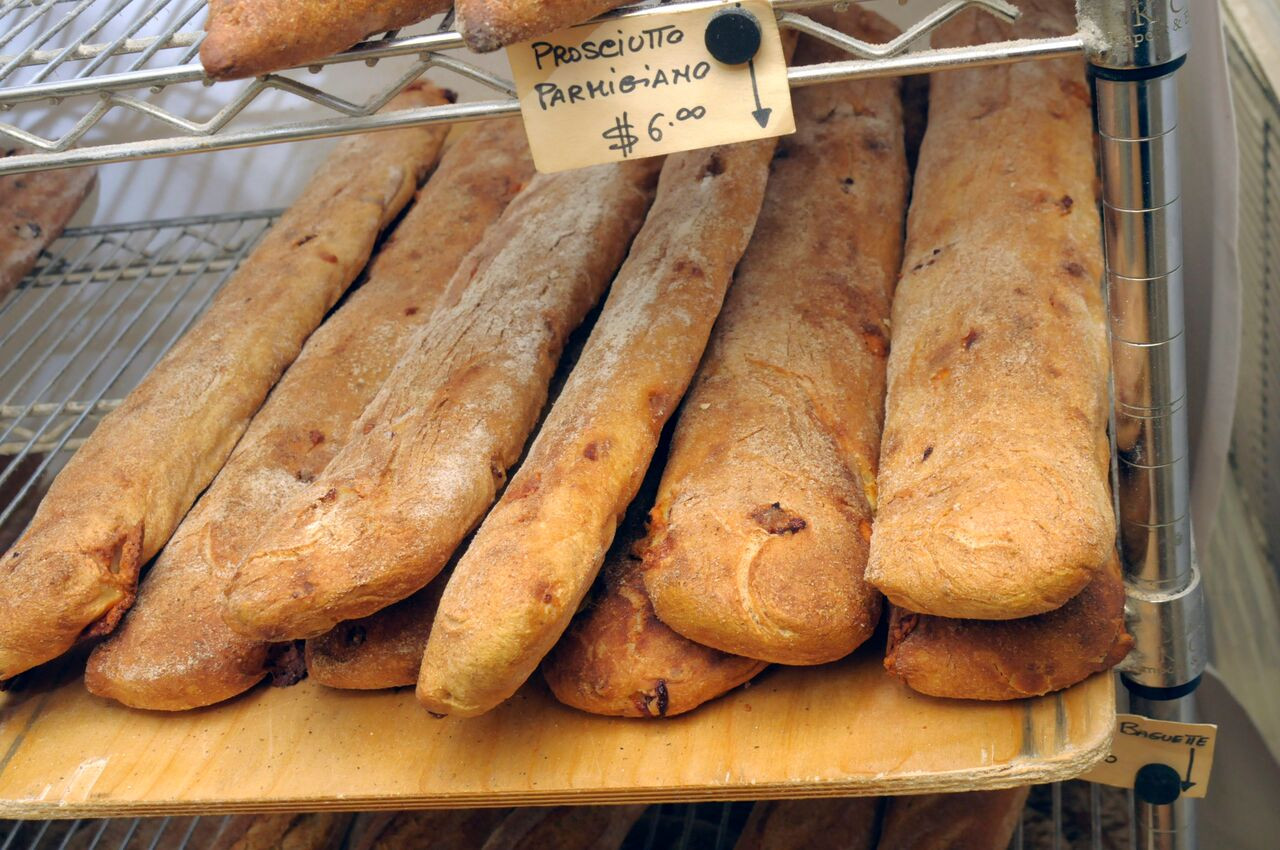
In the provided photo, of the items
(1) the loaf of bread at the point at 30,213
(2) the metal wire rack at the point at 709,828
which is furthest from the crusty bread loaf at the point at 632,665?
(1) the loaf of bread at the point at 30,213

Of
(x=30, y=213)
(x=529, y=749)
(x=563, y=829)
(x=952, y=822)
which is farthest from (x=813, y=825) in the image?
(x=30, y=213)

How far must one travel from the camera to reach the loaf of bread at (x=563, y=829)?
1.49 m

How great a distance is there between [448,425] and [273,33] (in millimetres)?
395

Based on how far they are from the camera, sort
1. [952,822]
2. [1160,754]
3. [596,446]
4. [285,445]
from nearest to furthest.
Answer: [596,446] < [1160,754] < [285,445] < [952,822]

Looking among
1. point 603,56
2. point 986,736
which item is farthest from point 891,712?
point 603,56

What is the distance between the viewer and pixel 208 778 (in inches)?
43.7

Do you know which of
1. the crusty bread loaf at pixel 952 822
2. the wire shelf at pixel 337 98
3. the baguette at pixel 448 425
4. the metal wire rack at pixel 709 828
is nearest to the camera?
the wire shelf at pixel 337 98

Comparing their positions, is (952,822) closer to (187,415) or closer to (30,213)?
(187,415)

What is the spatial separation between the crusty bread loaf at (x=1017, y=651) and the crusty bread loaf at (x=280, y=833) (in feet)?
2.98

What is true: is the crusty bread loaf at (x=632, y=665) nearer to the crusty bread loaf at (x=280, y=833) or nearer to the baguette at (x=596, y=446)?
the baguette at (x=596, y=446)

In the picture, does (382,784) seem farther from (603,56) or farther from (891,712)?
(603,56)

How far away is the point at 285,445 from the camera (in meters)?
1.31

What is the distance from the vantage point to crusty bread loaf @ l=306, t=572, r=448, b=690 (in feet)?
3.68

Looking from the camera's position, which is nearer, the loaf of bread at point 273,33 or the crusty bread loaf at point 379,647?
the loaf of bread at point 273,33
